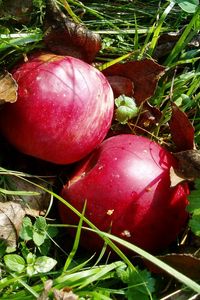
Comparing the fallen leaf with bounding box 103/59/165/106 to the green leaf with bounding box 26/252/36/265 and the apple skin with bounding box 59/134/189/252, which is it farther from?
the green leaf with bounding box 26/252/36/265

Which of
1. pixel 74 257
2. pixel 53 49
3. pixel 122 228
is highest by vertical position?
pixel 53 49

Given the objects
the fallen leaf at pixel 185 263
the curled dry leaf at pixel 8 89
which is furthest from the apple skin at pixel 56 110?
the fallen leaf at pixel 185 263

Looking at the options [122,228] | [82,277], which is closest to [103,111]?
[122,228]

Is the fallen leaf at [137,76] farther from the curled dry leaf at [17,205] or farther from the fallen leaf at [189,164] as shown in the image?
the curled dry leaf at [17,205]

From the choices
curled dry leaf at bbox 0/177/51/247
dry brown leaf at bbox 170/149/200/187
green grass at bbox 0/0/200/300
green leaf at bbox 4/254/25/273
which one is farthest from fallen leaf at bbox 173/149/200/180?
green leaf at bbox 4/254/25/273

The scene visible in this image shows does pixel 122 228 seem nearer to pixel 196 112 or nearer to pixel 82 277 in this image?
pixel 82 277

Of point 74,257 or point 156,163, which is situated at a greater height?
point 156,163
